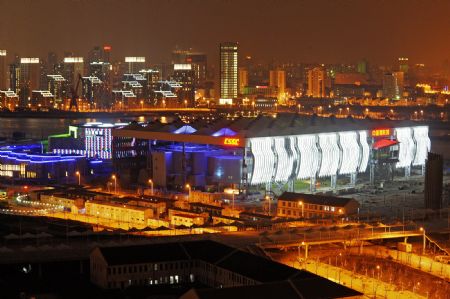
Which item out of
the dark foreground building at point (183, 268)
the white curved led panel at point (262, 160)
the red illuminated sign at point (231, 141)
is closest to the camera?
the dark foreground building at point (183, 268)

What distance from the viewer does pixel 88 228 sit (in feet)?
44.7

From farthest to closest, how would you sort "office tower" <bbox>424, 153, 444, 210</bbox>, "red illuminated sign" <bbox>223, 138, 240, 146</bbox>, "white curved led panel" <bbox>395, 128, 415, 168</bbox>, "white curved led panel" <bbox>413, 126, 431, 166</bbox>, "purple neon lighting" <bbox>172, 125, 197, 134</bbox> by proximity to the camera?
1. "white curved led panel" <bbox>413, 126, 431, 166</bbox>
2. "white curved led panel" <bbox>395, 128, 415, 168</bbox>
3. "purple neon lighting" <bbox>172, 125, 197, 134</bbox>
4. "red illuminated sign" <bbox>223, 138, 240, 146</bbox>
5. "office tower" <bbox>424, 153, 444, 210</bbox>

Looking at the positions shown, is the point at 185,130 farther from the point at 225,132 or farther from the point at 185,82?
the point at 185,82

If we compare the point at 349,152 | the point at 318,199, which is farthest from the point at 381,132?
the point at 318,199

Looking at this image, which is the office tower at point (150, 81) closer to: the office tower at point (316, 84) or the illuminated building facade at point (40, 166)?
the office tower at point (316, 84)

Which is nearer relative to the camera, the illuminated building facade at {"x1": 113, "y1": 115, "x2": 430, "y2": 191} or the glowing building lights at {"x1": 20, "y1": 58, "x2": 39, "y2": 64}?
the illuminated building facade at {"x1": 113, "y1": 115, "x2": 430, "y2": 191}

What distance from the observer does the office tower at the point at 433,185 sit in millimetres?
15391

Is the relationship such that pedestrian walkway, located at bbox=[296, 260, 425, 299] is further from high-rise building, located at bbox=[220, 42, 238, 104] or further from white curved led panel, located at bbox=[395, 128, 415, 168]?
high-rise building, located at bbox=[220, 42, 238, 104]

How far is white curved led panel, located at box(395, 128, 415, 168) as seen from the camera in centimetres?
2030

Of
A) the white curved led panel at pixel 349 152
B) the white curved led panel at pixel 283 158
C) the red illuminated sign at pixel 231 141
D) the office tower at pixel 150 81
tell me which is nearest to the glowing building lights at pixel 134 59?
the office tower at pixel 150 81

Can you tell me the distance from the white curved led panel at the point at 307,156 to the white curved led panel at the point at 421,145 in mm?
3144

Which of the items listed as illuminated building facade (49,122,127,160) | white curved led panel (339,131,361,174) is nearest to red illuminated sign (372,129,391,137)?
white curved led panel (339,131,361,174)

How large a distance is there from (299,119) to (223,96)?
3183 centimetres

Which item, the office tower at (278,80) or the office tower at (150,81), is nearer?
the office tower at (150,81)
